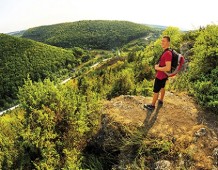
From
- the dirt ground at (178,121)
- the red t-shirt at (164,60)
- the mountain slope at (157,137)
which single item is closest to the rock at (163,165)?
the mountain slope at (157,137)

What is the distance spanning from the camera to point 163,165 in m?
7.79

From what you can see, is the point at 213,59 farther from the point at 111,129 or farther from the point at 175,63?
the point at 111,129

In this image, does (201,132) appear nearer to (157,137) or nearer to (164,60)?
(157,137)

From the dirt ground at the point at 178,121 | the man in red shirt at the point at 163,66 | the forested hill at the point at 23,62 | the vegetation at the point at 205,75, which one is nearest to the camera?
the dirt ground at the point at 178,121

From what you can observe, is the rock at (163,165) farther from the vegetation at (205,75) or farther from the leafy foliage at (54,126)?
the vegetation at (205,75)

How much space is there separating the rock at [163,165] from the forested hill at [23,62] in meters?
99.9

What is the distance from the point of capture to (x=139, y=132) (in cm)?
888

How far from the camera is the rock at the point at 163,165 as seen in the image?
7.71 m

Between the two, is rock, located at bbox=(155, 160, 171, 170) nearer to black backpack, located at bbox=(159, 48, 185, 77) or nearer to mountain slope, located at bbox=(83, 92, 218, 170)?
mountain slope, located at bbox=(83, 92, 218, 170)

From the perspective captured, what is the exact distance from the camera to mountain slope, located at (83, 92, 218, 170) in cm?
794

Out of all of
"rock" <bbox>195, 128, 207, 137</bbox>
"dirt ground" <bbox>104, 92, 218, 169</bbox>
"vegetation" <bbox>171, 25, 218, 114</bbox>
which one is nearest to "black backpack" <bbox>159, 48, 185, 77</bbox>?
"dirt ground" <bbox>104, 92, 218, 169</bbox>

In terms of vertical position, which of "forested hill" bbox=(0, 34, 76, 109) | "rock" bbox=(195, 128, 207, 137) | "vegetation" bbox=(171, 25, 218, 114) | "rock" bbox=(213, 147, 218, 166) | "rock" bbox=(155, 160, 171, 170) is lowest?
"forested hill" bbox=(0, 34, 76, 109)

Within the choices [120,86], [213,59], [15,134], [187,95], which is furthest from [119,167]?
[120,86]

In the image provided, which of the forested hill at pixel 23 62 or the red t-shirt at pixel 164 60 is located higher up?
the red t-shirt at pixel 164 60
